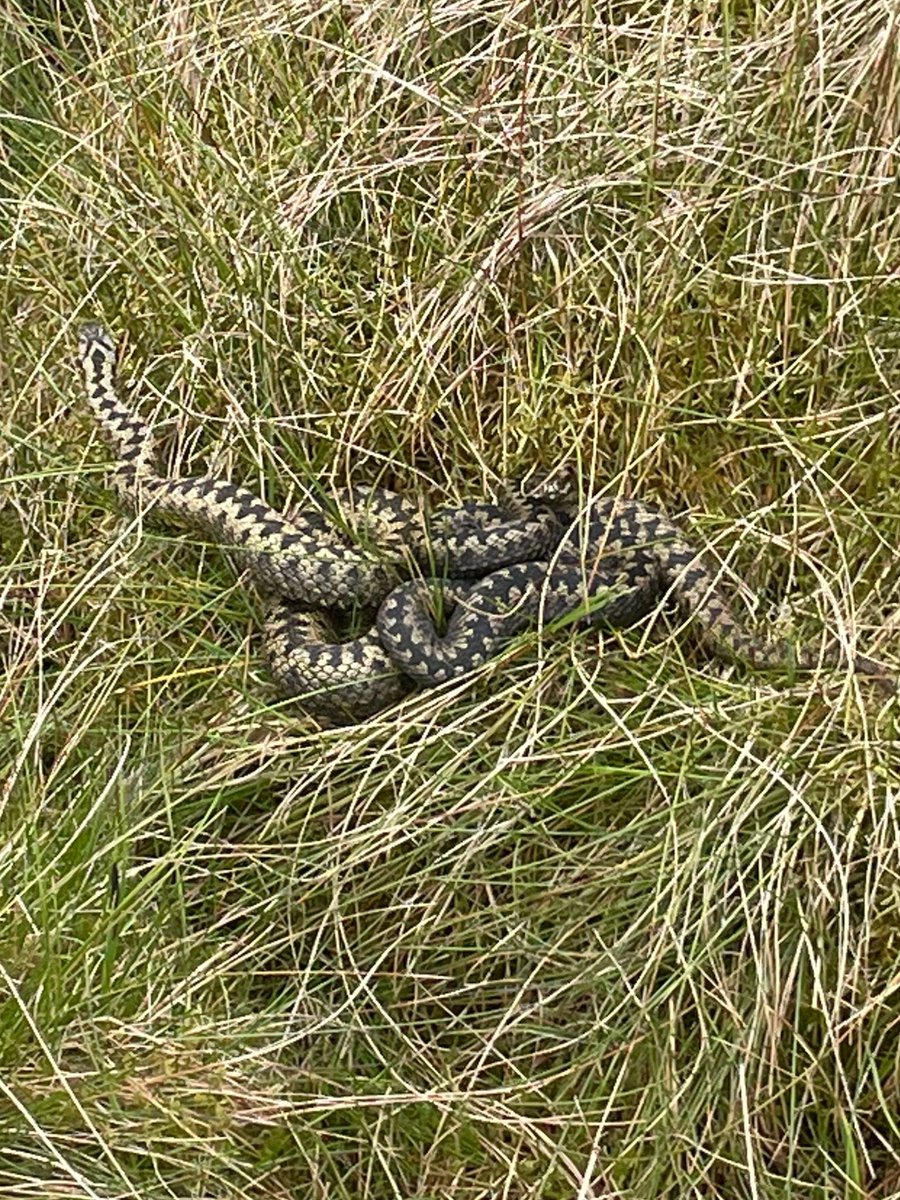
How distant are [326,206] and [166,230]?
49cm

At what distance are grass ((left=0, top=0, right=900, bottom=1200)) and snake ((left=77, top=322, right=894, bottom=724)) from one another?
9cm

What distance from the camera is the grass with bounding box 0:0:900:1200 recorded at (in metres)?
3.70

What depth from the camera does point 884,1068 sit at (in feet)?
12.1

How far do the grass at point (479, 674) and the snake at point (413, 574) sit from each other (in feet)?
0.29

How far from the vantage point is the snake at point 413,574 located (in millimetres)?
4227

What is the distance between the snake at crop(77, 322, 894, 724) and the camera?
166 inches

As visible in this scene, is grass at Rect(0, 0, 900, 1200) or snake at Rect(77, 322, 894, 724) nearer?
grass at Rect(0, 0, 900, 1200)

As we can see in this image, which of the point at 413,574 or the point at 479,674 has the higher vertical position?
the point at 413,574

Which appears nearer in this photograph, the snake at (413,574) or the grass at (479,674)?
the grass at (479,674)

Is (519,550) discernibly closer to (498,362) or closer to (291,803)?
(498,362)

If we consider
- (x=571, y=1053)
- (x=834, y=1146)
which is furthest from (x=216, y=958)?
(x=834, y=1146)

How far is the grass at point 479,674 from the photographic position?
3.70m

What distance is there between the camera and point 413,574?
447 cm

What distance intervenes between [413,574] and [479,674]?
426 mm
